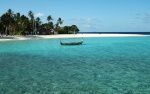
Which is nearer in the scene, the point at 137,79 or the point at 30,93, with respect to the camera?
the point at 30,93

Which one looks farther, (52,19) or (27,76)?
(52,19)

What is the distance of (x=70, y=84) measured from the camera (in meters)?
12.9

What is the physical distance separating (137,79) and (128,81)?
2.64ft

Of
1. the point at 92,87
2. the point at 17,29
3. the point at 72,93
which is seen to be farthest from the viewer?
the point at 17,29

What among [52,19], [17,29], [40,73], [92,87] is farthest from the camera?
[52,19]

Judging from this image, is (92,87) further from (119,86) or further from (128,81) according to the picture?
(128,81)

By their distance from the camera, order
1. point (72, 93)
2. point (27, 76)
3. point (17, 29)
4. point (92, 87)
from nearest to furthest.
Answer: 1. point (72, 93)
2. point (92, 87)
3. point (27, 76)
4. point (17, 29)

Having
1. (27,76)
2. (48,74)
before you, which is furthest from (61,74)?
(27,76)

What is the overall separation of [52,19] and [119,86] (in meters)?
112

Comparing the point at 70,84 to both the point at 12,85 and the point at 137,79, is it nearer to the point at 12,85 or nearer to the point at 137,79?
the point at 12,85

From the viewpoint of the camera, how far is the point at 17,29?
101500 millimetres

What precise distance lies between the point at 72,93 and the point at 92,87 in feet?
4.70

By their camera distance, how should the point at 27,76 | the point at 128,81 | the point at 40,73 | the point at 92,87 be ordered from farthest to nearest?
the point at 40,73 < the point at 27,76 < the point at 128,81 < the point at 92,87

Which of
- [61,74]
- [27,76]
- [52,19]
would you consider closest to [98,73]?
[61,74]
